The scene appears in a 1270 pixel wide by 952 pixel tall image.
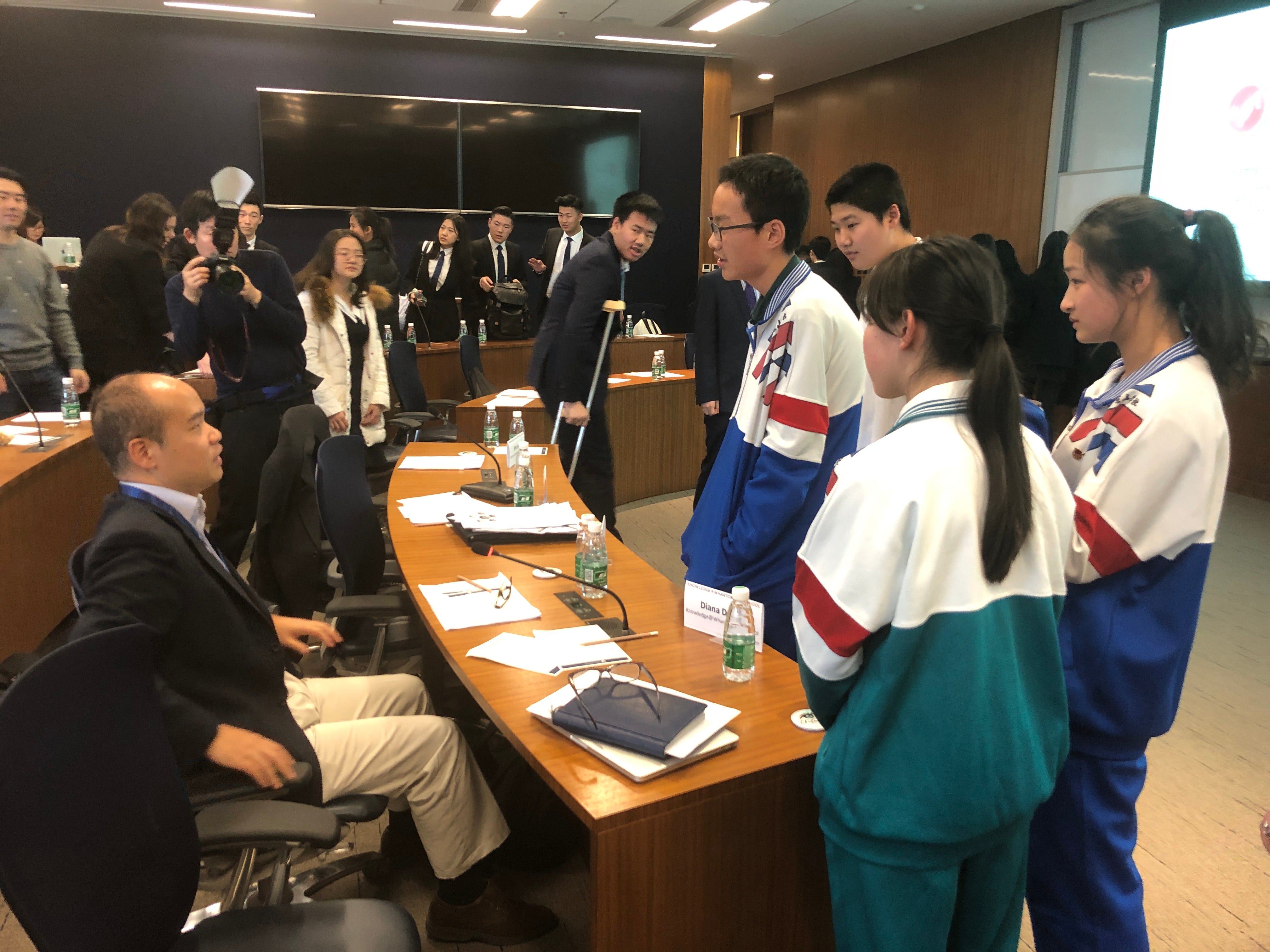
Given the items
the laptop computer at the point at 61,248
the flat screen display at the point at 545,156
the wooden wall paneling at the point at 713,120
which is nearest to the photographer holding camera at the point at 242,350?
the laptop computer at the point at 61,248

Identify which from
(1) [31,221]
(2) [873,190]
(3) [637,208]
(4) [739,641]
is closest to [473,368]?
(3) [637,208]

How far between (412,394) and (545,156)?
461cm

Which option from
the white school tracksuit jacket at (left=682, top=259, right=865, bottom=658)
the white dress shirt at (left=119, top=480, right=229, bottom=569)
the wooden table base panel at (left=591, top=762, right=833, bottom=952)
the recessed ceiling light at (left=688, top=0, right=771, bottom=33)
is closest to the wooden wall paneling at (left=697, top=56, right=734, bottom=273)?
the recessed ceiling light at (left=688, top=0, right=771, bottom=33)

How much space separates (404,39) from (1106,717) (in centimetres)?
868

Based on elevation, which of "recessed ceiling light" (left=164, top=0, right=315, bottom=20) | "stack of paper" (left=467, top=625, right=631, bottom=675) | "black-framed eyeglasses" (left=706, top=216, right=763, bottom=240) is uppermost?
"recessed ceiling light" (left=164, top=0, right=315, bottom=20)

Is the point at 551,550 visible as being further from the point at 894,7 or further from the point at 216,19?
the point at 216,19

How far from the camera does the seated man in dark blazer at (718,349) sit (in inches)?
159

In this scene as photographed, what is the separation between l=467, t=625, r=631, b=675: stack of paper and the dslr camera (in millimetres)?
1993

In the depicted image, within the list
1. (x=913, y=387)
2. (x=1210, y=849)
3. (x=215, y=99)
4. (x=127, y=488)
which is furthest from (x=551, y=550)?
(x=215, y=99)

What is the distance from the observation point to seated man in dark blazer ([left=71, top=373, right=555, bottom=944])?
153 cm

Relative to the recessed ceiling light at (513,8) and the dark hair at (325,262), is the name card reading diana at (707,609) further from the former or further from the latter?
the recessed ceiling light at (513,8)

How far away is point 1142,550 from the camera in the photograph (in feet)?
4.47

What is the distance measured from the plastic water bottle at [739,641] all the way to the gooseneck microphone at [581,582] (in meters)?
0.27

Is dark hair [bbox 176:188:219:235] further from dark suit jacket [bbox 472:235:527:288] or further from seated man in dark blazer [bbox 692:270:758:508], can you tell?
dark suit jacket [bbox 472:235:527:288]
